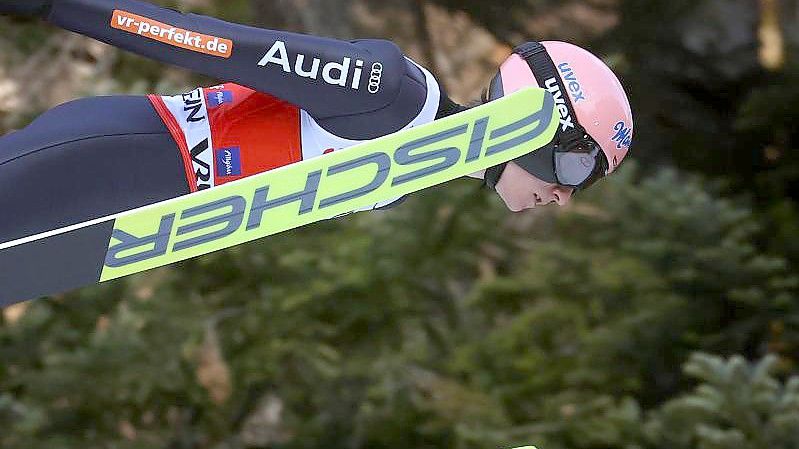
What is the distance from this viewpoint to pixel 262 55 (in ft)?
5.69

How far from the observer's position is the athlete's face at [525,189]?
6.38 ft

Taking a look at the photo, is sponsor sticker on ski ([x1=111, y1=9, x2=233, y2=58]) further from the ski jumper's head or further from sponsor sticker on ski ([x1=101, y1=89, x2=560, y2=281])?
the ski jumper's head

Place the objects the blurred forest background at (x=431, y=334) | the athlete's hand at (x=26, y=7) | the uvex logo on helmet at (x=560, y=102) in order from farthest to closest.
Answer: the blurred forest background at (x=431, y=334)
the uvex logo on helmet at (x=560, y=102)
the athlete's hand at (x=26, y=7)

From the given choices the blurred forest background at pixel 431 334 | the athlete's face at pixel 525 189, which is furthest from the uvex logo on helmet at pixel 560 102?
the blurred forest background at pixel 431 334

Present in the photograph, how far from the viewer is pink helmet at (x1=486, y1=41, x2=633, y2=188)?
6.24 ft

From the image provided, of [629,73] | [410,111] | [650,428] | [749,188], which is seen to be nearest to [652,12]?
[629,73]

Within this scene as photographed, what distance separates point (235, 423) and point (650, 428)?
1343 mm

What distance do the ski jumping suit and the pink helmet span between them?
131mm

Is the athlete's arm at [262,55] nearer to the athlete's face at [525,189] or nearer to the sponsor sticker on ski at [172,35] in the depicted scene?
the sponsor sticker on ski at [172,35]

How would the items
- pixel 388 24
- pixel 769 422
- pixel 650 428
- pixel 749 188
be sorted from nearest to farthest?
pixel 769 422 → pixel 650 428 → pixel 749 188 → pixel 388 24

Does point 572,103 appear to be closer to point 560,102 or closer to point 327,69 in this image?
point 560,102

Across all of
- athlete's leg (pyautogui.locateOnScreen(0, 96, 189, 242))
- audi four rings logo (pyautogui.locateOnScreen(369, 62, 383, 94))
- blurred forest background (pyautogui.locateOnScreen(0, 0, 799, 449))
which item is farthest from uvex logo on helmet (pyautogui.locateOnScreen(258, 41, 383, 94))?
blurred forest background (pyautogui.locateOnScreen(0, 0, 799, 449))

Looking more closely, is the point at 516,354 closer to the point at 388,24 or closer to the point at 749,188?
the point at 749,188

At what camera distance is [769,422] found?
2914mm
